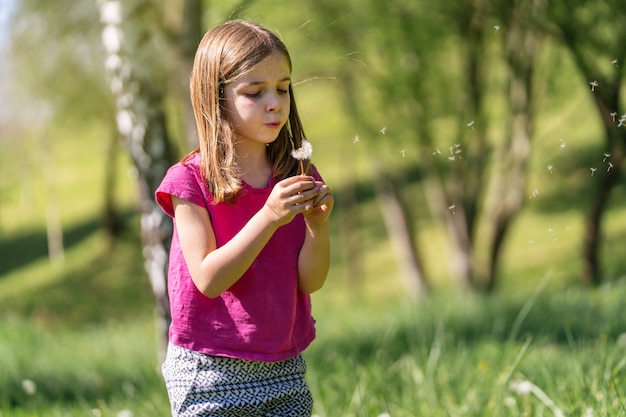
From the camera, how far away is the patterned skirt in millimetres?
2197

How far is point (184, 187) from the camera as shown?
2.17m

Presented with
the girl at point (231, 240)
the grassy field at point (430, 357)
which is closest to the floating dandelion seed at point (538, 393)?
the grassy field at point (430, 357)

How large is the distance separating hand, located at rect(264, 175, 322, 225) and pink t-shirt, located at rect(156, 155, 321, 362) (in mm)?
207

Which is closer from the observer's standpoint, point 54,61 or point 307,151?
point 307,151

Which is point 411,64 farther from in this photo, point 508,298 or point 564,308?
point 564,308

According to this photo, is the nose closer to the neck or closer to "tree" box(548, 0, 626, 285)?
the neck

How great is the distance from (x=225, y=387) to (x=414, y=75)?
8.73 m

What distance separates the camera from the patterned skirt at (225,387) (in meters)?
2.20

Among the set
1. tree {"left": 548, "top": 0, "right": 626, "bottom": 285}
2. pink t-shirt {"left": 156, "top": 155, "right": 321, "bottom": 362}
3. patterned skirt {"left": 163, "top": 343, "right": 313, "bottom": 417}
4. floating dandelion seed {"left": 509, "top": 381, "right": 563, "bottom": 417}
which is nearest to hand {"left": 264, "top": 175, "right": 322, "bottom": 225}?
pink t-shirt {"left": 156, "top": 155, "right": 321, "bottom": 362}

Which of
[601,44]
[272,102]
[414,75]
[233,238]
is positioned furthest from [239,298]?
[414,75]

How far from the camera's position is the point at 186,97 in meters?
5.40

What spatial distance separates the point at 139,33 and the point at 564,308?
10.8 feet

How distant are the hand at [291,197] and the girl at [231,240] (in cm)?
9

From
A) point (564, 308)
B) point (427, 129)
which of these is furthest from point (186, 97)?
point (427, 129)
